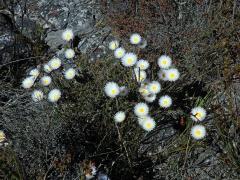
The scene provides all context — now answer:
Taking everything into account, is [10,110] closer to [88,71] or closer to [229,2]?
[88,71]

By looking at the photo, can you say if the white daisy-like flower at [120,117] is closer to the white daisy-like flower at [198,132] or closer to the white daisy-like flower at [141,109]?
the white daisy-like flower at [141,109]

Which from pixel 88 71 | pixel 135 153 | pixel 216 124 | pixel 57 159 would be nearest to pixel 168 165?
pixel 135 153

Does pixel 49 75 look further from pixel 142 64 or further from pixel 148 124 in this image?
pixel 148 124

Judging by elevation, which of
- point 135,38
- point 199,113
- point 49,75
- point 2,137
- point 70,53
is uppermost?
point 135,38

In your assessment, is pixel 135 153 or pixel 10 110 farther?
pixel 10 110

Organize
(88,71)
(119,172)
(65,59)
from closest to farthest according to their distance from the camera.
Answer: (119,172) < (88,71) < (65,59)

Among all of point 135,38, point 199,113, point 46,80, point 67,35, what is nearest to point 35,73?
point 46,80
